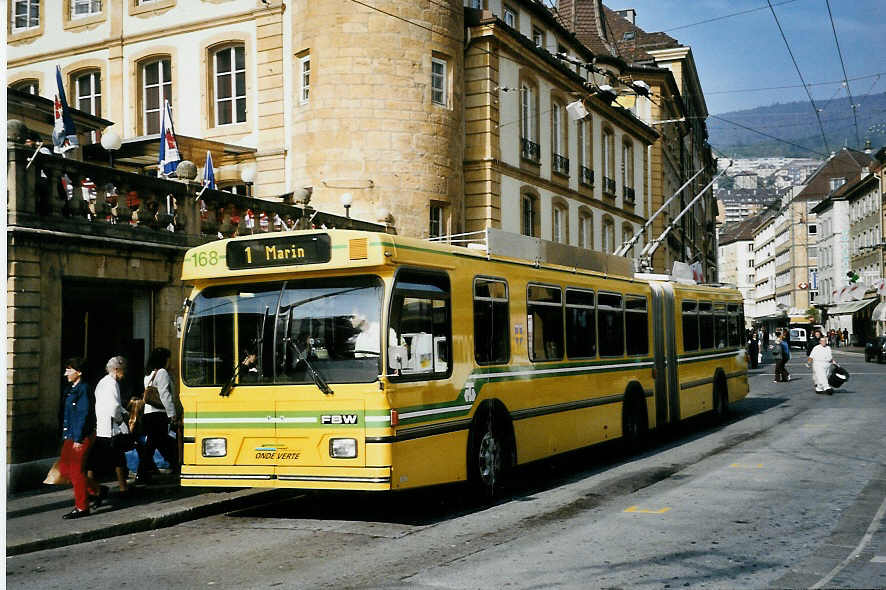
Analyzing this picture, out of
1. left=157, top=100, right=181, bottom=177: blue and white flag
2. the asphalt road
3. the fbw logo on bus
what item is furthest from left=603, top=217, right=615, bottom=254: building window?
the fbw logo on bus

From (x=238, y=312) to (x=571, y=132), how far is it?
2893 cm

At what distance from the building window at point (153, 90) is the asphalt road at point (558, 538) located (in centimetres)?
2037

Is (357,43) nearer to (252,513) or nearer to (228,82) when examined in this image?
(228,82)

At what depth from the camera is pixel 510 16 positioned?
3547cm

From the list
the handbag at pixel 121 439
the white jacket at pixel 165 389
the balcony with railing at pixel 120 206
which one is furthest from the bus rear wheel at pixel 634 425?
the handbag at pixel 121 439

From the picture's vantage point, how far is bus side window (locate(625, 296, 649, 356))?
16719 mm

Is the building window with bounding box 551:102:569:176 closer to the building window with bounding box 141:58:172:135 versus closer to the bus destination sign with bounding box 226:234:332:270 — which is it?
the building window with bounding box 141:58:172:135

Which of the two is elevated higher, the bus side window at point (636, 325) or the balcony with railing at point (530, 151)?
the balcony with railing at point (530, 151)

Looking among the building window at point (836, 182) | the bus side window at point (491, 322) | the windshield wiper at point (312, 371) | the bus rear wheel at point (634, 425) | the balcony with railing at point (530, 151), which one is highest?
the building window at point (836, 182)

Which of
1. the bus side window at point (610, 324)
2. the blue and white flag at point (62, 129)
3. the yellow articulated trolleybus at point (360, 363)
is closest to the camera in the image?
the yellow articulated trolleybus at point (360, 363)

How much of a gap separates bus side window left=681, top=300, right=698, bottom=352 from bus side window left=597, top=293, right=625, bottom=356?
3.67 m

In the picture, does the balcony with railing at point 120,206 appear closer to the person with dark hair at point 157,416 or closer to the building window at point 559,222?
the person with dark hair at point 157,416

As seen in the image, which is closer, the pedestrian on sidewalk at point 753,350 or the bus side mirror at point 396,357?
the bus side mirror at point 396,357

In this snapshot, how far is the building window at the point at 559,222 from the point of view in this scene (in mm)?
36625
